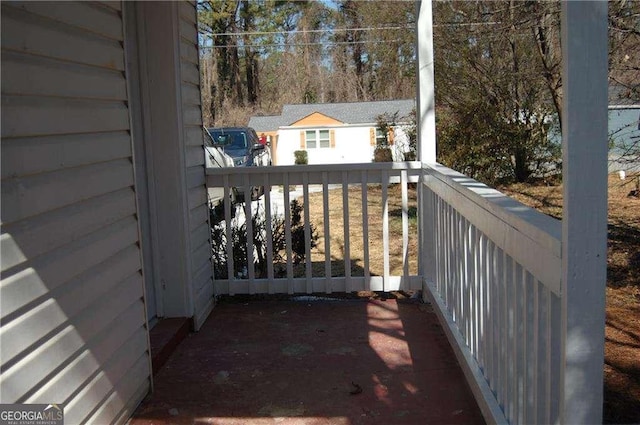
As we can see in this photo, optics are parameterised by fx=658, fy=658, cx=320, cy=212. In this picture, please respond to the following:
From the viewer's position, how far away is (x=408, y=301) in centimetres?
473

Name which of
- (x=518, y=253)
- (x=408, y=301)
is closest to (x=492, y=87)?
(x=408, y=301)

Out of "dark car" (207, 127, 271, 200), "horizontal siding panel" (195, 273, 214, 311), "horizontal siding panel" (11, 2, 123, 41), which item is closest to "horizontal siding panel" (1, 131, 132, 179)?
"horizontal siding panel" (11, 2, 123, 41)

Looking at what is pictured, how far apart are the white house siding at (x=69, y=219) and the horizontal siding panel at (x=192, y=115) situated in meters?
1.26

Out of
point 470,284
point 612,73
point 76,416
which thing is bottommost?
point 76,416

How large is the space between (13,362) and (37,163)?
0.60 m

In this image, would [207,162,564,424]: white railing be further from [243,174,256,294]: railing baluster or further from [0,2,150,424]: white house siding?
[0,2,150,424]: white house siding

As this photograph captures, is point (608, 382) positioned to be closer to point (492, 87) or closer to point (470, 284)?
point (470, 284)

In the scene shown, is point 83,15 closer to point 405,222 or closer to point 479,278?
point 479,278

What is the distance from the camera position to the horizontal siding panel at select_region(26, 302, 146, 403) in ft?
6.85

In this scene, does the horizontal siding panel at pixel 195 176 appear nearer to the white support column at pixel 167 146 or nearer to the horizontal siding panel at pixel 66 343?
the white support column at pixel 167 146

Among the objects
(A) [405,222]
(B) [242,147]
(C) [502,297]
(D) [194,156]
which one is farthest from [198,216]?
(B) [242,147]

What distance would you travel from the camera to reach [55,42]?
2178 mm

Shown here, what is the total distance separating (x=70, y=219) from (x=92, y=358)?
0.54 m

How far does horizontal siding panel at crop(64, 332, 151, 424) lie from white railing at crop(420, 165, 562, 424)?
1479mm
